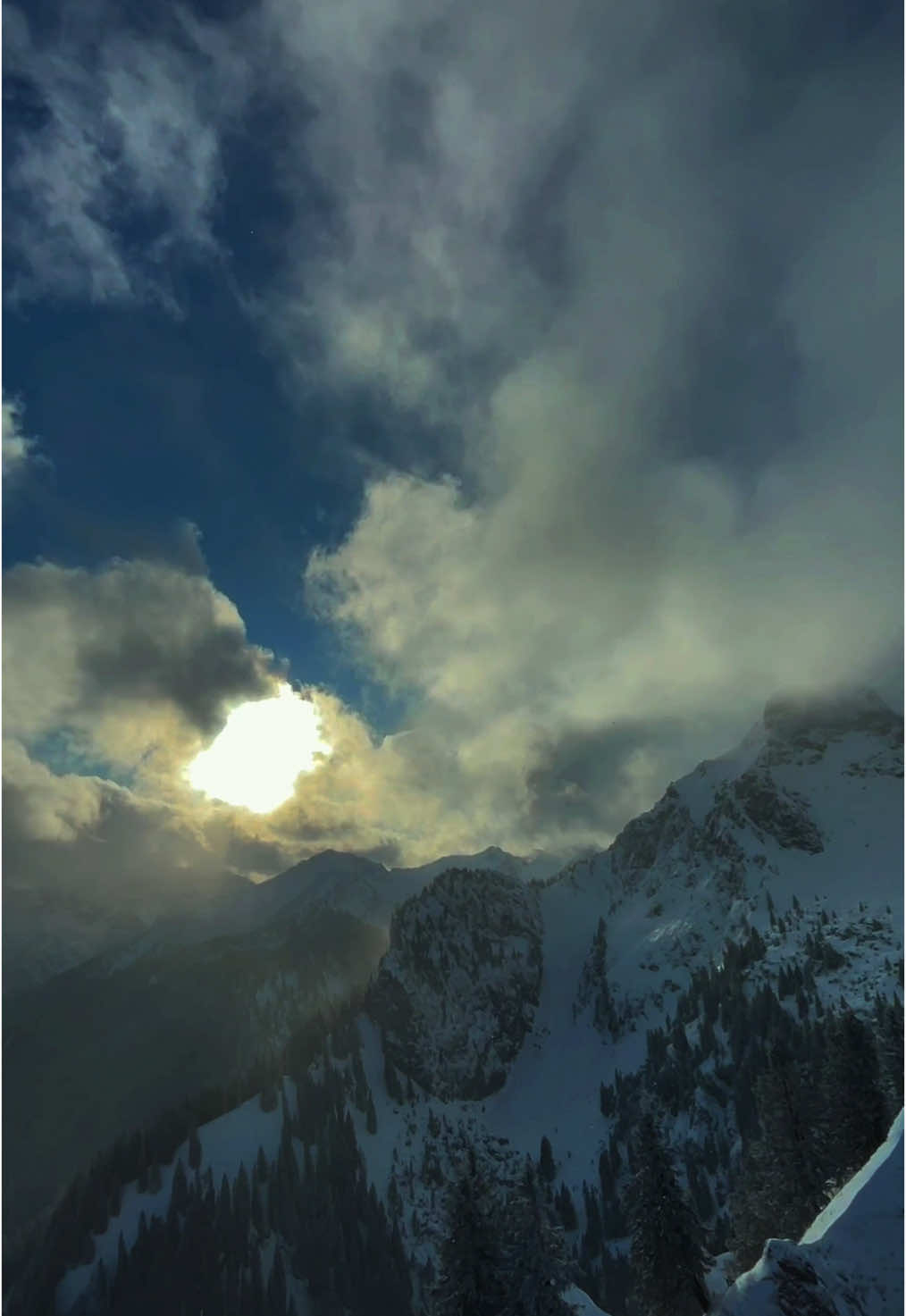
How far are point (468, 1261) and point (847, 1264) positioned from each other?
18.4 metres

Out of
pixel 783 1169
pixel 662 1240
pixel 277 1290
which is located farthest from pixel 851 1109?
pixel 277 1290

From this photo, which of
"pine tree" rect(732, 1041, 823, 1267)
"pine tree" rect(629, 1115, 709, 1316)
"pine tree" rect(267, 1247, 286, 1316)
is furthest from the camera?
"pine tree" rect(267, 1247, 286, 1316)

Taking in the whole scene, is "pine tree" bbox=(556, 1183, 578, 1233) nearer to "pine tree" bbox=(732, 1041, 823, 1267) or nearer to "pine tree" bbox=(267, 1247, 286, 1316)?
"pine tree" bbox=(267, 1247, 286, 1316)

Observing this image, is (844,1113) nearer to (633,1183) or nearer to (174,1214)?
(633,1183)

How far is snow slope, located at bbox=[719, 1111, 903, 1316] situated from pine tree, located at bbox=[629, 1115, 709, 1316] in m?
5.69

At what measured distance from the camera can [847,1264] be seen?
1469 inches

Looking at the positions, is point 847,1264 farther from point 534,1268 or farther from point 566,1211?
point 566,1211

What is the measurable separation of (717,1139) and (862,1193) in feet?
604

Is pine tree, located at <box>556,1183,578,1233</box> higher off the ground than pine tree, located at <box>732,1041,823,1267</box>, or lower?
lower

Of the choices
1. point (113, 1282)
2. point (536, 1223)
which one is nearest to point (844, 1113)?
point (536, 1223)

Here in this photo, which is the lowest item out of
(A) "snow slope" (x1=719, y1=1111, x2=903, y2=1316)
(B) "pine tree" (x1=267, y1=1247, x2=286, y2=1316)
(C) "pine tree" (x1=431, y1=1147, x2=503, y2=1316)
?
(B) "pine tree" (x1=267, y1=1247, x2=286, y2=1316)

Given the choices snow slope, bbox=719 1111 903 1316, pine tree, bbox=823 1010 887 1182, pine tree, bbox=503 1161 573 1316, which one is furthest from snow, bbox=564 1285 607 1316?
pine tree, bbox=823 1010 887 1182

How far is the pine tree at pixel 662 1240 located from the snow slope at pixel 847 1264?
224 inches

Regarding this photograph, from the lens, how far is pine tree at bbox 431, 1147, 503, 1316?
38781mm
